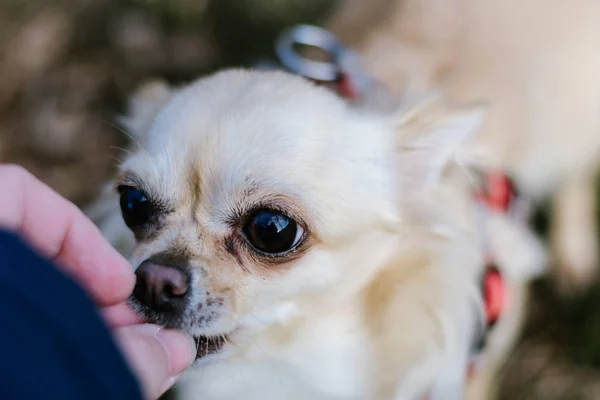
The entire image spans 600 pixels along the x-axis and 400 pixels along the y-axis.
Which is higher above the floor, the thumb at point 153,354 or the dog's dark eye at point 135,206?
the dog's dark eye at point 135,206

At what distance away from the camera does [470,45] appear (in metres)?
2.06

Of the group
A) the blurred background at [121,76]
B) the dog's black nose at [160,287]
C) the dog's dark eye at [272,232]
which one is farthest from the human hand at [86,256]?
the blurred background at [121,76]

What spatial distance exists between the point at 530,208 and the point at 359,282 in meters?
1.31

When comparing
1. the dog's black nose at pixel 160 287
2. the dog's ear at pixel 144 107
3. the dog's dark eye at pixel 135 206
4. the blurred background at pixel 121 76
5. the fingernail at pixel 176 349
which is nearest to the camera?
the fingernail at pixel 176 349

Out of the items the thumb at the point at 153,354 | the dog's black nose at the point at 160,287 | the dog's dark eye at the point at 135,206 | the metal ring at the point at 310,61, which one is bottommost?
the thumb at the point at 153,354

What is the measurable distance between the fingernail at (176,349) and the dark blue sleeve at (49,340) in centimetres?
27

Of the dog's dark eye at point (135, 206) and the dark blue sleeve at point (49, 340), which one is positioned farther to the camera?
the dog's dark eye at point (135, 206)

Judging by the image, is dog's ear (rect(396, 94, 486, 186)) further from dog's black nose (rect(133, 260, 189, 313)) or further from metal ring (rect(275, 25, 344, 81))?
dog's black nose (rect(133, 260, 189, 313))

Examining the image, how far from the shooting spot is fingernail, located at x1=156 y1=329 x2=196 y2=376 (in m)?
0.94

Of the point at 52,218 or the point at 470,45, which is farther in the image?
the point at 470,45

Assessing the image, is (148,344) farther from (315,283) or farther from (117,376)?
(315,283)

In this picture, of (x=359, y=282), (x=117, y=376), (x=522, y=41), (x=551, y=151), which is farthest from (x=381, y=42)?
(x=117, y=376)

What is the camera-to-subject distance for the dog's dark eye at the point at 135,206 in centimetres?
128

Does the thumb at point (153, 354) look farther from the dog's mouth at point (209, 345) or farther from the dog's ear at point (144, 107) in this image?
the dog's ear at point (144, 107)
